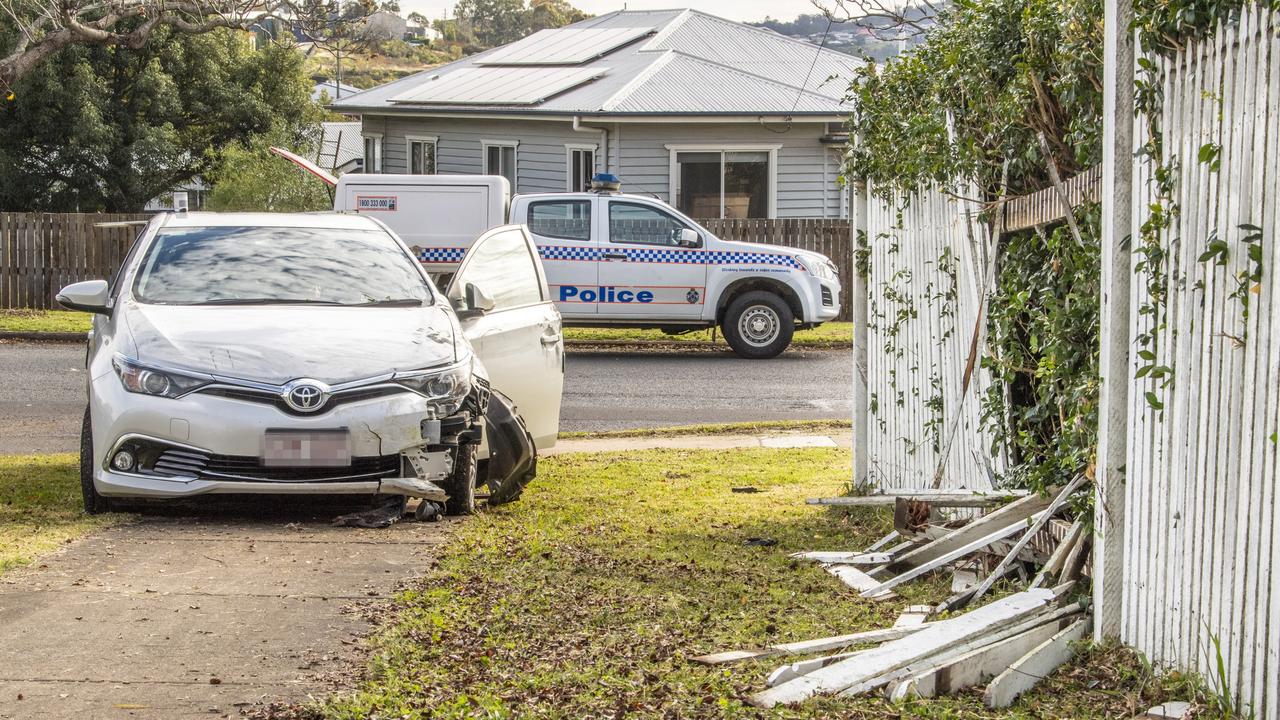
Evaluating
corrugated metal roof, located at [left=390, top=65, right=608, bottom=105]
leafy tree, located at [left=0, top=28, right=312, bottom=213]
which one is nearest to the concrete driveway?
corrugated metal roof, located at [left=390, top=65, right=608, bottom=105]

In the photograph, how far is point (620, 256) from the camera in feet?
59.9

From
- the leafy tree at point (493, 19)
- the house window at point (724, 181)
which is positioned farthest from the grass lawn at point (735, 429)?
the leafy tree at point (493, 19)

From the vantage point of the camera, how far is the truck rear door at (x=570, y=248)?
18203 millimetres

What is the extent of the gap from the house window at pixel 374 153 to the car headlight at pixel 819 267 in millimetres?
13849

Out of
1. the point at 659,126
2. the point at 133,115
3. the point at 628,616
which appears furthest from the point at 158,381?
the point at 133,115

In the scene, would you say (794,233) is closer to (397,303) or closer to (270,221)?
(270,221)

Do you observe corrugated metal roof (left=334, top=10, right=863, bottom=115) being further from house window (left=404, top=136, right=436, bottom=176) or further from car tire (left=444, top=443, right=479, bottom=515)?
car tire (left=444, top=443, right=479, bottom=515)

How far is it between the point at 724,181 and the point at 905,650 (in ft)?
71.3

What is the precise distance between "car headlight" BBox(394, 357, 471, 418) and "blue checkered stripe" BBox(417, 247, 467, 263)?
426 inches

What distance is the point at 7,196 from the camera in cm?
3128

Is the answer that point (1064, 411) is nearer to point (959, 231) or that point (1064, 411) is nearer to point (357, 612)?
point (959, 231)

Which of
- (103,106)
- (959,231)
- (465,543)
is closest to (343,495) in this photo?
(465,543)

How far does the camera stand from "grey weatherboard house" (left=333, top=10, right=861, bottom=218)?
25203 mm

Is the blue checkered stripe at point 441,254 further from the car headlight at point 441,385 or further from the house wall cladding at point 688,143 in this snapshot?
the car headlight at point 441,385
